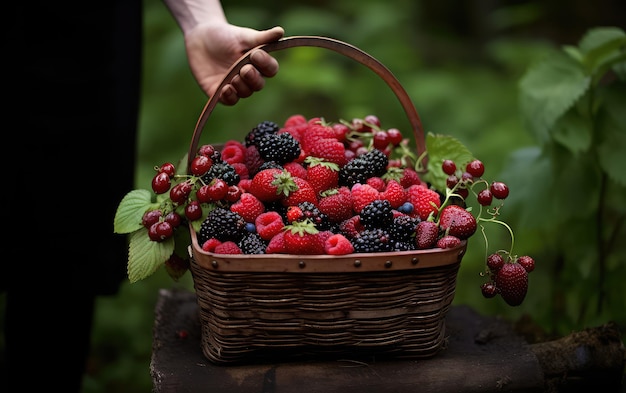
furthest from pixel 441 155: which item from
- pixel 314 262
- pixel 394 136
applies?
pixel 314 262

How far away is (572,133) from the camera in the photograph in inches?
76.8

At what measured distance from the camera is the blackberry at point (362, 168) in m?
1.54

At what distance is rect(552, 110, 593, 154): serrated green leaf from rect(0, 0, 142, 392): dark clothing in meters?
1.24

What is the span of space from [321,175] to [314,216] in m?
0.15

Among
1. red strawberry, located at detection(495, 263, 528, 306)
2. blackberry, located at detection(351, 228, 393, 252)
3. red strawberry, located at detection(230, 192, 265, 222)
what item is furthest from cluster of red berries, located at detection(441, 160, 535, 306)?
red strawberry, located at detection(230, 192, 265, 222)

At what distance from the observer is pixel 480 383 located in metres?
1.46

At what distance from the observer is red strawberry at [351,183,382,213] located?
1444mm

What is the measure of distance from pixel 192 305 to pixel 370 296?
70cm

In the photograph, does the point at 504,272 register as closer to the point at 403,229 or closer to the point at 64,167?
the point at 403,229

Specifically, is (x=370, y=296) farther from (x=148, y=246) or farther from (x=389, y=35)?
(x=389, y=35)

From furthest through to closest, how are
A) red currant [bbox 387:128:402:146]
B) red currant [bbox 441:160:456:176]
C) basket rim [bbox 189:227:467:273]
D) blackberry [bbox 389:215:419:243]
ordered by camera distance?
1. red currant [bbox 387:128:402:146]
2. red currant [bbox 441:160:456:176]
3. blackberry [bbox 389:215:419:243]
4. basket rim [bbox 189:227:467:273]

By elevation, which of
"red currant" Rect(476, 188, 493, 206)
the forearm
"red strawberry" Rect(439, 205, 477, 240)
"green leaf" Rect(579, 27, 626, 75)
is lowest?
"red strawberry" Rect(439, 205, 477, 240)

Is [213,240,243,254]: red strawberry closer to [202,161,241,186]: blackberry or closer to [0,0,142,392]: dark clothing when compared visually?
[202,161,241,186]: blackberry

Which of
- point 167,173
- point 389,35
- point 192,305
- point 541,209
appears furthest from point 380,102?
point 167,173
